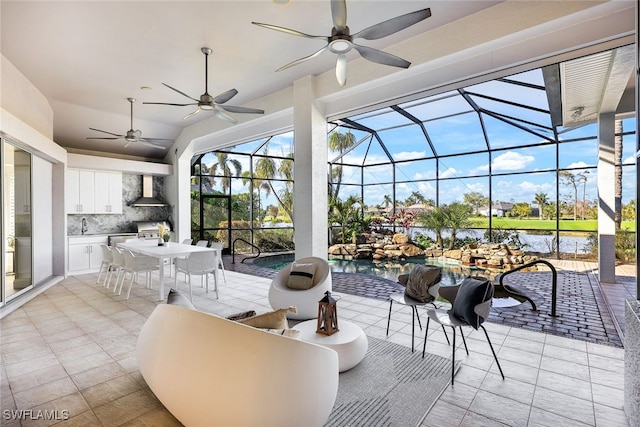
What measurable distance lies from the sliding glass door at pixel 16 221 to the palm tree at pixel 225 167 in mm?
4638

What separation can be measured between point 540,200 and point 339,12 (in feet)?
28.8

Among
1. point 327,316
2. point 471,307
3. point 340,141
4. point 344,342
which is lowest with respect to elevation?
point 344,342

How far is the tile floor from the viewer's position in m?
2.10

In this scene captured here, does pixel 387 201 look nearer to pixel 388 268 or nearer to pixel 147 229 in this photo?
pixel 388 268

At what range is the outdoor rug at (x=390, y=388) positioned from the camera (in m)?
2.05

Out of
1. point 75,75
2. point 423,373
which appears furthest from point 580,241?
point 75,75

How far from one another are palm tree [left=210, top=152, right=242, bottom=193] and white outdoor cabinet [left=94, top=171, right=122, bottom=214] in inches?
96.9

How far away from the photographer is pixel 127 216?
8414 millimetres

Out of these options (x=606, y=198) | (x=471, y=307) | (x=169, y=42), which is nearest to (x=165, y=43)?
(x=169, y=42)

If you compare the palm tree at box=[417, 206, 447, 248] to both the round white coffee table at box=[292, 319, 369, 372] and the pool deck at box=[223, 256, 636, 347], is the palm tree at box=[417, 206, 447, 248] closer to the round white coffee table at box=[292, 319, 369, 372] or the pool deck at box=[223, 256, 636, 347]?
the pool deck at box=[223, 256, 636, 347]

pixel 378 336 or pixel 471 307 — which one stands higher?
pixel 471 307

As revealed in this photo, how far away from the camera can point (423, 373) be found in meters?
2.61

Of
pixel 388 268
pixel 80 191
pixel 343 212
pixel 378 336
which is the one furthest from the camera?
pixel 343 212

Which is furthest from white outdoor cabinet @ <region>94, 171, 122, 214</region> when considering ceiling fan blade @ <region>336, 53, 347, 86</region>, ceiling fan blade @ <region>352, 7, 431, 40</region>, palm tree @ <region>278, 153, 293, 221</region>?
ceiling fan blade @ <region>352, 7, 431, 40</region>
